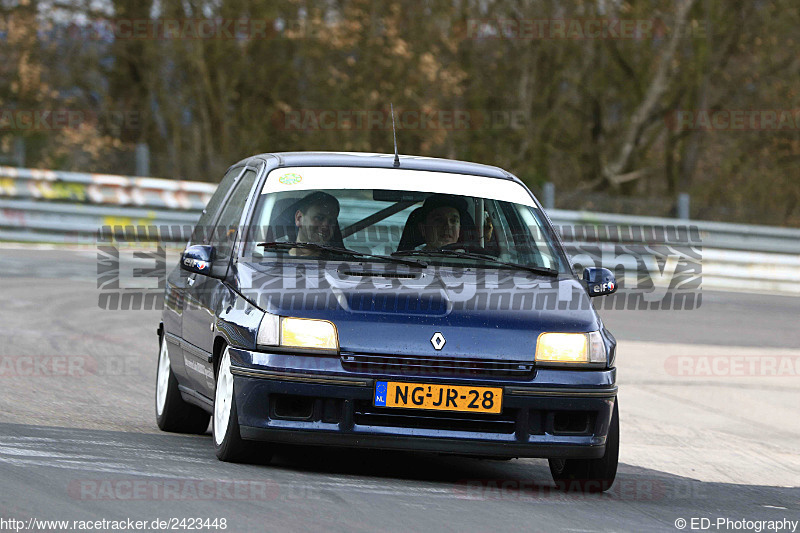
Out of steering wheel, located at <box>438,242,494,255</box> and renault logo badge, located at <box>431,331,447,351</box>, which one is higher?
steering wheel, located at <box>438,242,494,255</box>

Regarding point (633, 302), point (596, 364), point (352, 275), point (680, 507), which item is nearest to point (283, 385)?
point (352, 275)

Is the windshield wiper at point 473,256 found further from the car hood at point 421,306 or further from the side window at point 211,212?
the side window at point 211,212

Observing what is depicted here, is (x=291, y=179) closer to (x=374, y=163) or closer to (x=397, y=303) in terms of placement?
(x=374, y=163)

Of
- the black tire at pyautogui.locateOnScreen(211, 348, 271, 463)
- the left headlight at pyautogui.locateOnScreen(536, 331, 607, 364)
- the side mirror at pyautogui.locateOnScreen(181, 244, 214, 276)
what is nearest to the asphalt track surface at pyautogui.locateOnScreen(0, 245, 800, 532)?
the black tire at pyautogui.locateOnScreen(211, 348, 271, 463)

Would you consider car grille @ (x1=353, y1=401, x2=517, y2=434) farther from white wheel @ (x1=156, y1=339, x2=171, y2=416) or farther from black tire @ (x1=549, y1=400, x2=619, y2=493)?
white wheel @ (x1=156, y1=339, x2=171, y2=416)

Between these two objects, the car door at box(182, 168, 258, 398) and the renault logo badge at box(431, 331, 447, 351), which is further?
the car door at box(182, 168, 258, 398)

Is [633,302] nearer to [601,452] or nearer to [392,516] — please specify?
[601,452]

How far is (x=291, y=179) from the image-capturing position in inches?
304

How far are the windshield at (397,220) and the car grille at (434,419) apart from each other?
39.6 inches

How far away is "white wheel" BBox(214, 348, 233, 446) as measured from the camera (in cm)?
666

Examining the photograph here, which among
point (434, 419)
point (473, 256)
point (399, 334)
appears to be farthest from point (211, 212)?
point (434, 419)

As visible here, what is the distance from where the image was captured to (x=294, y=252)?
285 inches

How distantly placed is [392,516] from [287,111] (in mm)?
24929

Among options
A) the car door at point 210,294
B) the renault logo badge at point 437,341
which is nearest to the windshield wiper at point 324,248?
the car door at point 210,294
